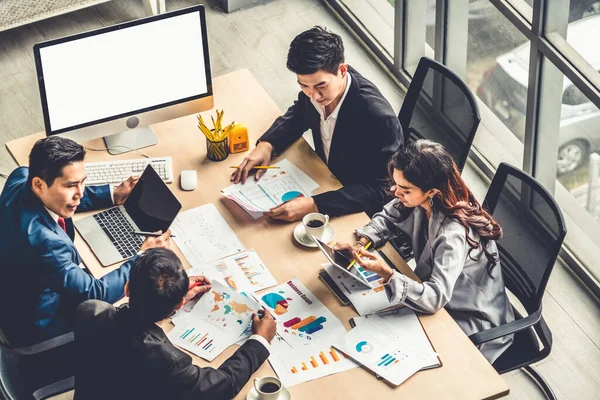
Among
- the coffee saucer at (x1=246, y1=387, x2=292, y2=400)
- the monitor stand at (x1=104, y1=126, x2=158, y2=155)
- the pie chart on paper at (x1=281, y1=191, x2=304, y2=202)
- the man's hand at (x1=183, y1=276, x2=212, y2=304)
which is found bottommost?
the coffee saucer at (x1=246, y1=387, x2=292, y2=400)

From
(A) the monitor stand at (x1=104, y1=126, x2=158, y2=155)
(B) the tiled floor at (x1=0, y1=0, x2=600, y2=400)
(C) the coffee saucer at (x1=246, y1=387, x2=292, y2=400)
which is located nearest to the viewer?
(C) the coffee saucer at (x1=246, y1=387, x2=292, y2=400)

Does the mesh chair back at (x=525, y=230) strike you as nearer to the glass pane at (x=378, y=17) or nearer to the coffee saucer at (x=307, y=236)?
the coffee saucer at (x=307, y=236)

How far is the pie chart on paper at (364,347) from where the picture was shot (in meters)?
2.99

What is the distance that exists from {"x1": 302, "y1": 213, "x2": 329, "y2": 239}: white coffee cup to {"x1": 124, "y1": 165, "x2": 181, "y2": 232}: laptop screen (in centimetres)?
50

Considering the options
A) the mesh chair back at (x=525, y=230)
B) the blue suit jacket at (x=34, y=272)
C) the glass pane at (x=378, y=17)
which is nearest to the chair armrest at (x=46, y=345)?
the blue suit jacket at (x=34, y=272)

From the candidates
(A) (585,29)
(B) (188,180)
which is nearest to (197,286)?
(B) (188,180)

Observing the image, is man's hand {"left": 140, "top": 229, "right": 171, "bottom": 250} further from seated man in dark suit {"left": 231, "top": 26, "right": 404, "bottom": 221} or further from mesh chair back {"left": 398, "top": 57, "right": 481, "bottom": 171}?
mesh chair back {"left": 398, "top": 57, "right": 481, "bottom": 171}

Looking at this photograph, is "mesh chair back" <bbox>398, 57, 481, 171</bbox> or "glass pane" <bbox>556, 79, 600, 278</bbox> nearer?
"mesh chair back" <bbox>398, 57, 481, 171</bbox>

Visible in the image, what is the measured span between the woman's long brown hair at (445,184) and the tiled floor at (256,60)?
1232 mm

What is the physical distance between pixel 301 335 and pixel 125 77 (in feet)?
4.47

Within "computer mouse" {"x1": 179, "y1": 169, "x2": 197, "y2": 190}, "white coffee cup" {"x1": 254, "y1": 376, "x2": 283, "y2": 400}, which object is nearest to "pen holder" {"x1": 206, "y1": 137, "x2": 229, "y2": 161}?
"computer mouse" {"x1": 179, "y1": 169, "x2": 197, "y2": 190}

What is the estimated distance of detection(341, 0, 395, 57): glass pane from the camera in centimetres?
579

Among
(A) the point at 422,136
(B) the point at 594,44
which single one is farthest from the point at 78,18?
(B) the point at 594,44

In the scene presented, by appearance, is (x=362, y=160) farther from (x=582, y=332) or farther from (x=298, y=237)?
(x=582, y=332)
